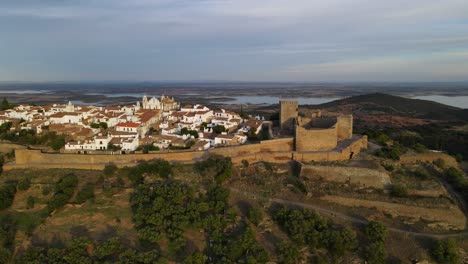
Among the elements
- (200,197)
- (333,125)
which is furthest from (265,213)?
(333,125)

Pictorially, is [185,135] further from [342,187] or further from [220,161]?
[342,187]

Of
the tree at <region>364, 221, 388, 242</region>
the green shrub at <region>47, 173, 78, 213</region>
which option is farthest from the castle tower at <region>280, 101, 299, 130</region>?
the green shrub at <region>47, 173, 78, 213</region>

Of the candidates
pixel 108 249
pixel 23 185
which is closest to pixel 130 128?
pixel 23 185

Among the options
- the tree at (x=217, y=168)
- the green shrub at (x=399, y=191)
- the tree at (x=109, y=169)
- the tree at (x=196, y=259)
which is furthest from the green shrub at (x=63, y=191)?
the green shrub at (x=399, y=191)

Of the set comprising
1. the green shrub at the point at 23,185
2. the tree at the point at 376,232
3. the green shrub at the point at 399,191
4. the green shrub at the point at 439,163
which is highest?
the green shrub at the point at 439,163

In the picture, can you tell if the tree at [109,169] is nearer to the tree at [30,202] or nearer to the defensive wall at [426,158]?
the tree at [30,202]
